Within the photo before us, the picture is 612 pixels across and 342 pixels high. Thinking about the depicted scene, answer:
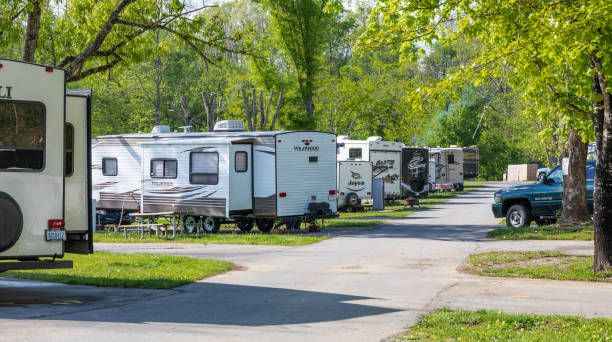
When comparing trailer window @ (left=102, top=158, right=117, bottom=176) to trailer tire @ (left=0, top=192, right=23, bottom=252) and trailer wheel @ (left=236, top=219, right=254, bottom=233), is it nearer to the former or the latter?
trailer wheel @ (left=236, top=219, right=254, bottom=233)

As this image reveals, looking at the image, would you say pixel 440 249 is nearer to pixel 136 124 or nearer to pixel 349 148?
pixel 349 148

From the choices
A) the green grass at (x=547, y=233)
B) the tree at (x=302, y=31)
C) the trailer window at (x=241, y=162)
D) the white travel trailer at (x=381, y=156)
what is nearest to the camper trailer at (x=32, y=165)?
the trailer window at (x=241, y=162)

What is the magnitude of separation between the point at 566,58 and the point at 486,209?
20380 millimetres

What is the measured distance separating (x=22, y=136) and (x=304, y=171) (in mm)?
12884

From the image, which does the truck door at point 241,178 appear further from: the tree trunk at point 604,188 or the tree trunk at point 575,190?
the tree trunk at point 604,188

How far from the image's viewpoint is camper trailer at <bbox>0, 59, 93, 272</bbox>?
30.7 feet

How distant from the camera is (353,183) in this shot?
1153 inches

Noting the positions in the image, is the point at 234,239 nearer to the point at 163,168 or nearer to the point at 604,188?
the point at 163,168

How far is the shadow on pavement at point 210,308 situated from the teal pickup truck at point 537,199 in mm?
11998

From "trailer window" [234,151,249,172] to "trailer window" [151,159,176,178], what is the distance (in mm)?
2271

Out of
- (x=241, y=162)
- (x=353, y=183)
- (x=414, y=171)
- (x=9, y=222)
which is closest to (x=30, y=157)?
(x=9, y=222)

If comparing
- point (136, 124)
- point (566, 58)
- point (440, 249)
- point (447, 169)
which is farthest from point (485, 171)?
point (566, 58)

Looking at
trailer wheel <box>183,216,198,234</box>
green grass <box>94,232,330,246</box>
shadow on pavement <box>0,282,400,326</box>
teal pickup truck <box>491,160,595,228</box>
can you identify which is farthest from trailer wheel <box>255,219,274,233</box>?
shadow on pavement <box>0,282,400,326</box>

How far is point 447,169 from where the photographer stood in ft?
157
